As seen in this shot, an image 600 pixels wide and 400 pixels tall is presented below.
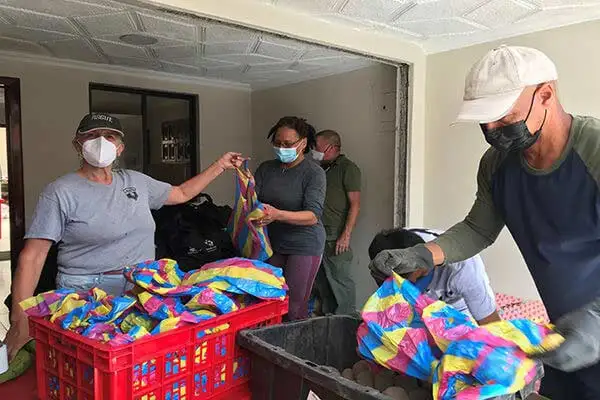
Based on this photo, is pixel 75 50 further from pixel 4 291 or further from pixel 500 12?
pixel 500 12

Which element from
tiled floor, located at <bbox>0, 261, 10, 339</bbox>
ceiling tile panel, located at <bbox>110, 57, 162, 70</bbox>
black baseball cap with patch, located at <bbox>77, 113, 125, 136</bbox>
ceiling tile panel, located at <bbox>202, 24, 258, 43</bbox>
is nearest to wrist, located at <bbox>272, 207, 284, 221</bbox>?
black baseball cap with patch, located at <bbox>77, 113, 125, 136</bbox>

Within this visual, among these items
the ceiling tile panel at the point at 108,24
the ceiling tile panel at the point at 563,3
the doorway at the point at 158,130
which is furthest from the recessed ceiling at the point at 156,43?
the ceiling tile panel at the point at 563,3

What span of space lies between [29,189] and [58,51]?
1041 millimetres

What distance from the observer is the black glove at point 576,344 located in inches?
32.4

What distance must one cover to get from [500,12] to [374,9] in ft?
2.04

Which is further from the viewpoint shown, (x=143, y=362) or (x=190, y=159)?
(x=190, y=159)

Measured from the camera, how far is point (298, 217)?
2.36 meters

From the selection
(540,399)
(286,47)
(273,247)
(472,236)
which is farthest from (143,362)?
(286,47)

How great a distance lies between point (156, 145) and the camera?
4.73 m

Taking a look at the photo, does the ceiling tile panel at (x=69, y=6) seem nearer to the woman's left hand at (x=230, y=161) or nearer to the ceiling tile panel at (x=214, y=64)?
the woman's left hand at (x=230, y=161)

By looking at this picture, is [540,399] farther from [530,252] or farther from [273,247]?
[273,247]

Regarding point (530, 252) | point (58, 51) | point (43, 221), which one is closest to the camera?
point (530, 252)

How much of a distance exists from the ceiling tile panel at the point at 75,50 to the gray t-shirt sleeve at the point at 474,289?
9.15 ft

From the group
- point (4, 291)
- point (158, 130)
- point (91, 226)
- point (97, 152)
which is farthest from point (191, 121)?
point (91, 226)
